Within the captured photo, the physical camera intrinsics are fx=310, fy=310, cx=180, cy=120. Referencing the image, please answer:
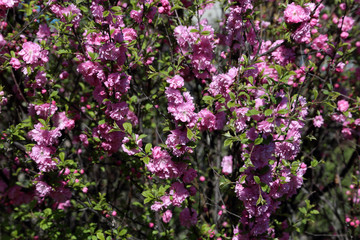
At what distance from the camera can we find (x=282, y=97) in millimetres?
2062

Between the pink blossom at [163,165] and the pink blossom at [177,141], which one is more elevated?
the pink blossom at [177,141]

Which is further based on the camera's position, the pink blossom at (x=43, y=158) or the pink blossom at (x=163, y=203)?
the pink blossom at (x=43, y=158)

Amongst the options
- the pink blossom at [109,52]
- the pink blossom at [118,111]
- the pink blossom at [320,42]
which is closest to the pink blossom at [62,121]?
the pink blossom at [118,111]

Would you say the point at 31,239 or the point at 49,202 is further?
the point at 49,202

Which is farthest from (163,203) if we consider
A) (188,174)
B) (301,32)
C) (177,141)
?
(301,32)

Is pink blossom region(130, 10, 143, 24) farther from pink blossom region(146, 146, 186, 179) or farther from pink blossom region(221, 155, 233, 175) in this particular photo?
pink blossom region(221, 155, 233, 175)

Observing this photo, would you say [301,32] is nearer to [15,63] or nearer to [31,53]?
[31,53]

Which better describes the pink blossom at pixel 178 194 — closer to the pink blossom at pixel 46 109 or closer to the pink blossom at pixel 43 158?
the pink blossom at pixel 43 158

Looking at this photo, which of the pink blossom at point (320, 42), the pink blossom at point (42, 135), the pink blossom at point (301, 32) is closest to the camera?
the pink blossom at point (301, 32)

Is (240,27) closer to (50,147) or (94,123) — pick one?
(94,123)

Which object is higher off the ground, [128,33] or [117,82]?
[128,33]

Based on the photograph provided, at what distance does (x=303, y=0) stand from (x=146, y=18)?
1.24 m

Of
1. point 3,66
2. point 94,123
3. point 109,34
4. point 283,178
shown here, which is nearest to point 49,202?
point 94,123

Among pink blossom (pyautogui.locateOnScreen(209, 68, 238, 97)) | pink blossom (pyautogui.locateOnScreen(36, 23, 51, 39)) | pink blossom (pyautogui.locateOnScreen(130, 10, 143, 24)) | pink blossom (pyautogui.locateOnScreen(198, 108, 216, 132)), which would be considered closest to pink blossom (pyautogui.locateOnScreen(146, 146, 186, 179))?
pink blossom (pyautogui.locateOnScreen(198, 108, 216, 132))
